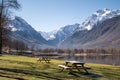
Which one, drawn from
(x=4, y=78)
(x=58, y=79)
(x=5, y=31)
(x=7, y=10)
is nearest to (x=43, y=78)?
(x=58, y=79)

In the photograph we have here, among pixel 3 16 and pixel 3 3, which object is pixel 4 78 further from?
pixel 3 16

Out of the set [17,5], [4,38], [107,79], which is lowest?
[107,79]

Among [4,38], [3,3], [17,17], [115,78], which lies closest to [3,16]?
[17,17]

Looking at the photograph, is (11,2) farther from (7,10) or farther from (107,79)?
(107,79)

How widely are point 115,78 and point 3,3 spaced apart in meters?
34.7

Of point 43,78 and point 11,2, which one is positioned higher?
point 11,2

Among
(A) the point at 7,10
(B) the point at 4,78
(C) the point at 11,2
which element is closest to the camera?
(B) the point at 4,78

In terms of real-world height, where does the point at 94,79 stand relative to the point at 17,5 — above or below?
below

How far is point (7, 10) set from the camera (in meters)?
59.5

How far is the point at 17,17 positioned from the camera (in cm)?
6375

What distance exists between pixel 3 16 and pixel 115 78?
40515mm

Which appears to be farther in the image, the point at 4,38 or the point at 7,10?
the point at 4,38

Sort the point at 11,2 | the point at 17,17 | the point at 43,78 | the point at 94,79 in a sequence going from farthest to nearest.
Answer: the point at 17,17
the point at 11,2
the point at 94,79
the point at 43,78

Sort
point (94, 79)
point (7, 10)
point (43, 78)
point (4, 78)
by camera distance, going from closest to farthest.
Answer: point (4, 78), point (43, 78), point (94, 79), point (7, 10)
